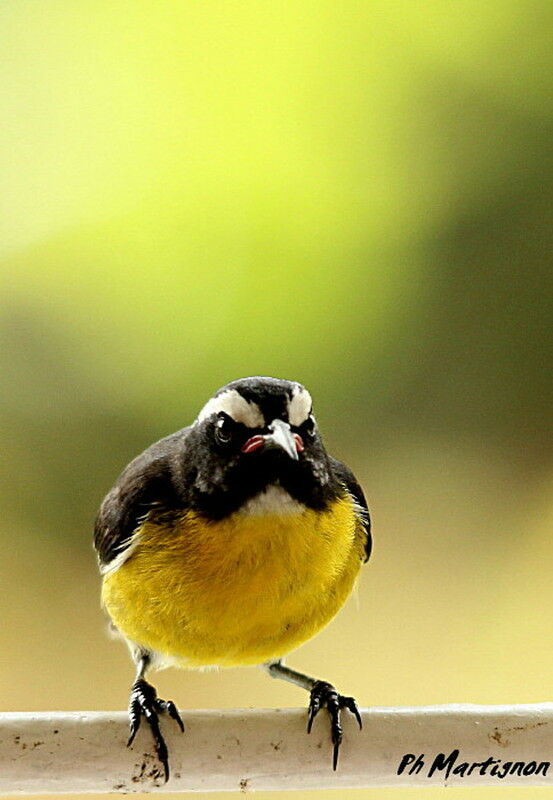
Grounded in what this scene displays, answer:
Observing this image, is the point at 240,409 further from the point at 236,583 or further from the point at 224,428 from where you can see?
the point at 236,583

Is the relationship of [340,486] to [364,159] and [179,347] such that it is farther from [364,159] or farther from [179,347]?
[364,159]

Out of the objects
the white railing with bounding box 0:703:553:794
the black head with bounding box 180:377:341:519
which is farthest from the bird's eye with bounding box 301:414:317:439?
the white railing with bounding box 0:703:553:794

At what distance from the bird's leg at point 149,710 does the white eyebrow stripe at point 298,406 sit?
353 millimetres

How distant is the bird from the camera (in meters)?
1.23

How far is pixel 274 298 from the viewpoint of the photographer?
2148mm

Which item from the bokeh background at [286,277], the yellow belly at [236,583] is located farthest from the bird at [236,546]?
the bokeh background at [286,277]

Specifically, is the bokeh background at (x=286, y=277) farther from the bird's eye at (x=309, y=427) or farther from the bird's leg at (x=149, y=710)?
the bird's eye at (x=309, y=427)

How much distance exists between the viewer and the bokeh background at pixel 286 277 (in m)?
2.13

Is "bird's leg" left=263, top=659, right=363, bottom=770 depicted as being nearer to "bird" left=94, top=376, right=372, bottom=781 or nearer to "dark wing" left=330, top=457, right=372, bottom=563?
"bird" left=94, top=376, right=372, bottom=781

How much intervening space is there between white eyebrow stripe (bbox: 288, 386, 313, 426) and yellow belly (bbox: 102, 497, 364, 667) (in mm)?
119

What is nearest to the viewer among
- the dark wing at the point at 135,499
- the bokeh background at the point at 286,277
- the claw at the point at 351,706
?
the claw at the point at 351,706

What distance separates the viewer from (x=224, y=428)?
1.26 meters

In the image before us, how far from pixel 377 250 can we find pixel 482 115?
327 millimetres

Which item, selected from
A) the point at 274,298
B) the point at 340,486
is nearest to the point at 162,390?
the point at 274,298
